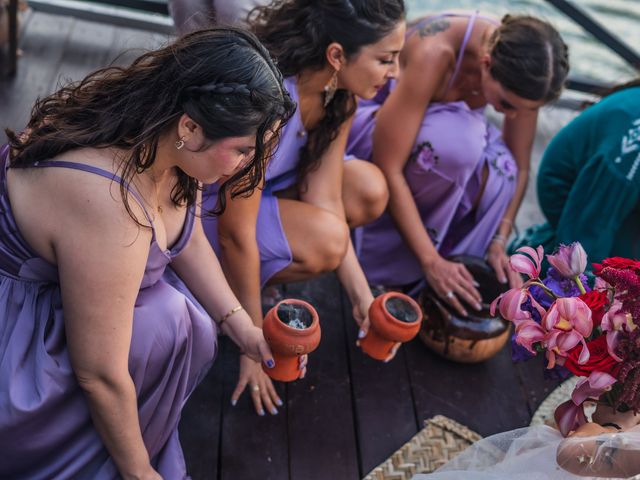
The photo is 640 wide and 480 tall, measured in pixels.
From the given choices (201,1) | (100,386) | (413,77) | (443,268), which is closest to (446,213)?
(443,268)

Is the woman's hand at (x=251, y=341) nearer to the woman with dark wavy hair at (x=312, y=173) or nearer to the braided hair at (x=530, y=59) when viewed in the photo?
the woman with dark wavy hair at (x=312, y=173)

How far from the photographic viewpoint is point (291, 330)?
1642mm

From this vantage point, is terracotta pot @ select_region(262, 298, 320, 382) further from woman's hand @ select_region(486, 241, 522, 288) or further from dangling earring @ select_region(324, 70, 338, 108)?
woman's hand @ select_region(486, 241, 522, 288)

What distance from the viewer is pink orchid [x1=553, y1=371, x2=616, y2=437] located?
4.21ft

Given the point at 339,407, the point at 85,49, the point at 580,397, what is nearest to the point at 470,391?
the point at 339,407

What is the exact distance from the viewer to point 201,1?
236 cm

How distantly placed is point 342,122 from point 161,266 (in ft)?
2.62

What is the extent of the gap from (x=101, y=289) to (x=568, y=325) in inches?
31.7

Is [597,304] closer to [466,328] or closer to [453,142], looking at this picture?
[466,328]

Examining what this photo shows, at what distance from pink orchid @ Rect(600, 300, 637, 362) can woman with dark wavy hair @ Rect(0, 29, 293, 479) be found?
68 cm

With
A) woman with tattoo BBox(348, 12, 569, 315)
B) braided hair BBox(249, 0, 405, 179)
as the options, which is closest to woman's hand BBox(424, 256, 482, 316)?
woman with tattoo BBox(348, 12, 569, 315)

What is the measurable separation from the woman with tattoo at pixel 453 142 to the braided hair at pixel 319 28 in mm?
454

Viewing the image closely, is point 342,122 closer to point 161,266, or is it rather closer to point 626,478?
point 161,266

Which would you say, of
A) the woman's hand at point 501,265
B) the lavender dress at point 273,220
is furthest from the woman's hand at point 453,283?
the lavender dress at point 273,220
